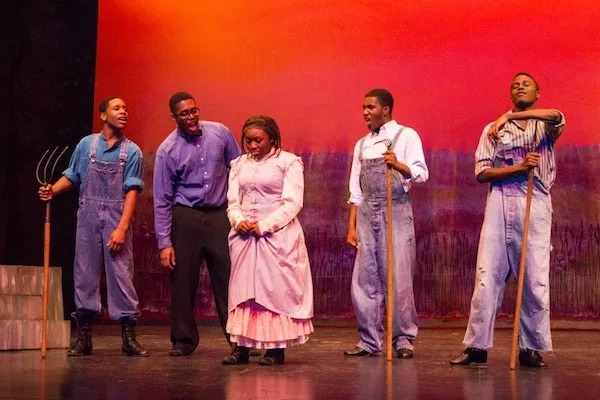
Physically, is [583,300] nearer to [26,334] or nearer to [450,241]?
[450,241]

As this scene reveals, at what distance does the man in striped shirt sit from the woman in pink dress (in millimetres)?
812

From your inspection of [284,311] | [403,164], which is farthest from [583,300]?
[284,311]

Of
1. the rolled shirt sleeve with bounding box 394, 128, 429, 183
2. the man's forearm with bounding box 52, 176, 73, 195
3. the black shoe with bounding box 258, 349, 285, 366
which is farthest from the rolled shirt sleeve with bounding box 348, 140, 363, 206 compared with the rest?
the man's forearm with bounding box 52, 176, 73, 195

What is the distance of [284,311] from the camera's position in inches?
185

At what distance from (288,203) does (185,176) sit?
748mm

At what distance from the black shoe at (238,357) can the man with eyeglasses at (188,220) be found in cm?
45

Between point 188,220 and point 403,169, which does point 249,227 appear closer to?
point 188,220

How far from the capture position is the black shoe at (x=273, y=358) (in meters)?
4.71

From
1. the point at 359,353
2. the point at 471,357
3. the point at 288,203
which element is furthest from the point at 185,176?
the point at 471,357

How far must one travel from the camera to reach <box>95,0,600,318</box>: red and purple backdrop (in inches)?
303

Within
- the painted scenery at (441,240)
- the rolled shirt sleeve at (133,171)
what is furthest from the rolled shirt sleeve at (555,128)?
the painted scenery at (441,240)

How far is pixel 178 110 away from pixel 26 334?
1.53 m

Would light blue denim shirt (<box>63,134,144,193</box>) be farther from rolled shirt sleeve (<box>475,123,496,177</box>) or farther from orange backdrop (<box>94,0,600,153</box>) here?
orange backdrop (<box>94,0,600,153</box>)

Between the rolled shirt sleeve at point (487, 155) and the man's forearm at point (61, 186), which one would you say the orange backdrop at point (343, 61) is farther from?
the rolled shirt sleeve at point (487, 155)
